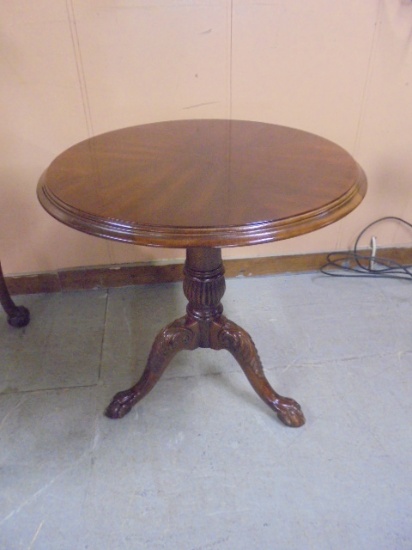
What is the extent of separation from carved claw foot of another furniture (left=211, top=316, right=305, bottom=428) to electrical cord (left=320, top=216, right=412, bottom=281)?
2.70 feet

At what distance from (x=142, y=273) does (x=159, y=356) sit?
67 centimetres

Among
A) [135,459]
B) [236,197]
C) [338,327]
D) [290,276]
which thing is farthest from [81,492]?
[290,276]

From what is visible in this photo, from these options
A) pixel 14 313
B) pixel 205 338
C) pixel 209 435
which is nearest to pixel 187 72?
pixel 205 338

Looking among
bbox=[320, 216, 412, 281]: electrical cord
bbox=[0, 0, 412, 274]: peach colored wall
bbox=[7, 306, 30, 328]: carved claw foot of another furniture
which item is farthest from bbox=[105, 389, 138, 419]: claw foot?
bbox=[320, 216, 412, 281]: electrical cord

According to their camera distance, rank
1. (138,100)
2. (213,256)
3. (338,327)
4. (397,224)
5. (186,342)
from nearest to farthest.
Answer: (213,256)
(186,342)
(138,100)
(338,327)
(397,224)

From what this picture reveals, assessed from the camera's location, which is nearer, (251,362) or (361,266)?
(251,362)

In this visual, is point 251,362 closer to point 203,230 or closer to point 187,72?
point 203,230

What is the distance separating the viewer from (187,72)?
148 cm

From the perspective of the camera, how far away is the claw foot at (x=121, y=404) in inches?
50.3

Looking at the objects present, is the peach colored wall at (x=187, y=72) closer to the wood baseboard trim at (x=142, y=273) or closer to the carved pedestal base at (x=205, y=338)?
the wood baseboard trim at (x=142, y=273)

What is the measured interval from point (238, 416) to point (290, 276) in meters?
0.80

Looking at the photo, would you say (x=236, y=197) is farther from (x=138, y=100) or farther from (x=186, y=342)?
(x=138, y=100)

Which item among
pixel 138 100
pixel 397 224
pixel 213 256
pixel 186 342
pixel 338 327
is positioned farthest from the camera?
pixel 397 224

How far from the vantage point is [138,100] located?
150 cm
